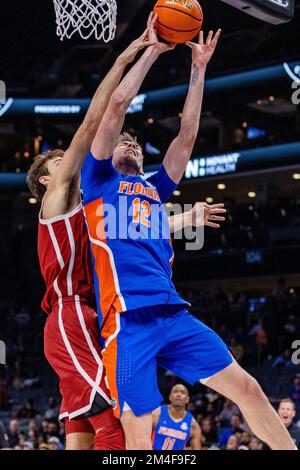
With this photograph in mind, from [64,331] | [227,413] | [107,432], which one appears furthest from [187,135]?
[227,413]

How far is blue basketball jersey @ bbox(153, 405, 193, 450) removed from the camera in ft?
27.6

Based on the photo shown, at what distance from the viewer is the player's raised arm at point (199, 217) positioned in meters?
5.06

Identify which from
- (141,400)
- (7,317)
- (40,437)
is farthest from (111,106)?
(7,317)

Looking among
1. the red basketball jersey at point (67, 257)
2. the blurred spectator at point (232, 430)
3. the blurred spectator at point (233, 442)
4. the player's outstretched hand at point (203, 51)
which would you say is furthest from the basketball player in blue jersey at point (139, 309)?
the blurred spectator at point (232, 430)

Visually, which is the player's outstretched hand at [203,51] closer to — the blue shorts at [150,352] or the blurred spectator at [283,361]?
the blue shorts at [150,352]

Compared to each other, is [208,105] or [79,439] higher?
[208,105]

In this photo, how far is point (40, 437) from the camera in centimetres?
1365

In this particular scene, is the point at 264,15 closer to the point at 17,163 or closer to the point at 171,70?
the point at 171,70

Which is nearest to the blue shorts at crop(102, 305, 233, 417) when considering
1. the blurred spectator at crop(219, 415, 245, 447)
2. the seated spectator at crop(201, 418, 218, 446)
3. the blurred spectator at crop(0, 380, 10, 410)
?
the blurred spectator at crop(219, 415, 245, 447)

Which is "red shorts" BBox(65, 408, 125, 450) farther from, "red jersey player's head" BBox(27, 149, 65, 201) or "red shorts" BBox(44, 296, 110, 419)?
"red jersey player's head" BBox(27, 149, 65, 201)

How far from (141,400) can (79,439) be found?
1.66 feet

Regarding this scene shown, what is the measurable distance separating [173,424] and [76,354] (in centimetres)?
439

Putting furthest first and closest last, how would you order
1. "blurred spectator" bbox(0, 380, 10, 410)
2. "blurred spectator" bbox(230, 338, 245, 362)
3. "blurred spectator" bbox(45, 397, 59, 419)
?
"blurred spectator" bbox(0, 380, 10, 410)
"blurred spectator" bbox(230, 338, 245, 362)
"blurred spectator" bbox(45, 397, 59, 419)

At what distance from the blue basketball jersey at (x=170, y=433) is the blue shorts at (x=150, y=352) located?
4.23 m
